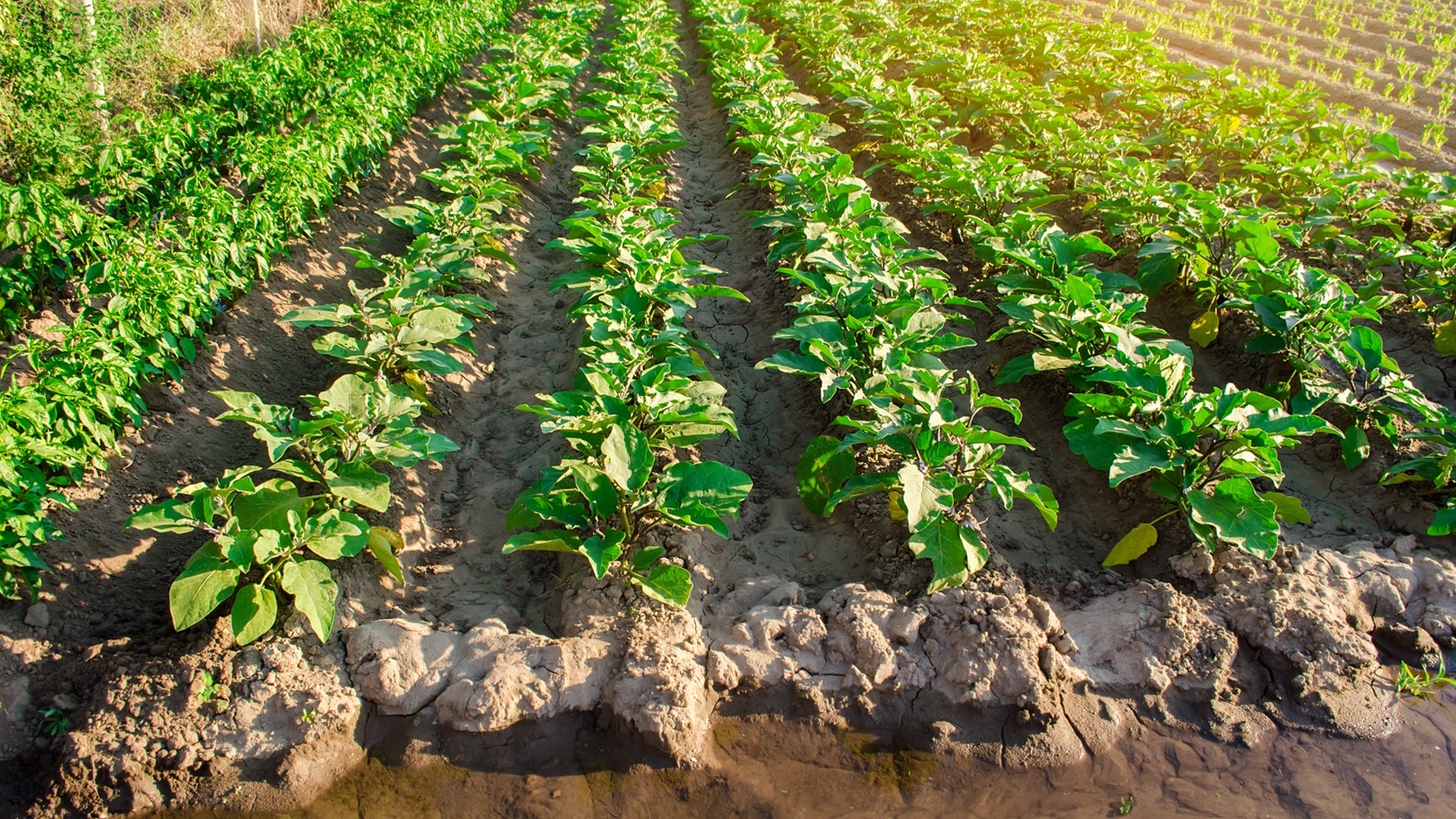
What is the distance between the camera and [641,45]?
33.3ft

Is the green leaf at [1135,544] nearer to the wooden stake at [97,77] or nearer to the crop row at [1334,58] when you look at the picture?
the crop row at [1334,58]

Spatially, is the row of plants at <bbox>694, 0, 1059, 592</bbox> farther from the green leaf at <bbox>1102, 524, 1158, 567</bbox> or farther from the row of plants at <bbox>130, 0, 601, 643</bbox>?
the row of plants at <bbox>130, 0, 601, 643</bbox>

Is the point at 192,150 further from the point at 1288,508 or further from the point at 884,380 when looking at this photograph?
the point at 1288,508

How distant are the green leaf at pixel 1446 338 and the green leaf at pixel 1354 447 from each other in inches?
53.1

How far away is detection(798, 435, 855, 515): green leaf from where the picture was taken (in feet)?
12.8

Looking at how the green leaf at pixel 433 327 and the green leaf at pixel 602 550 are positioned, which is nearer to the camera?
the green leaf at pixel 602 550

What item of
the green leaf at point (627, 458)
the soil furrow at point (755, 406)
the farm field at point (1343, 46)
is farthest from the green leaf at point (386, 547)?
the farm field at point (1343, 46)

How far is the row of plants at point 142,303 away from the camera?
124 inches

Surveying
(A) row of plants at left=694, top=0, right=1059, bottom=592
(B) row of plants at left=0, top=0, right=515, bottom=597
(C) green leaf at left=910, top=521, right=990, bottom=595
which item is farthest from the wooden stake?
(C) green leaf at left=910, top=521, right=990, bottom=595

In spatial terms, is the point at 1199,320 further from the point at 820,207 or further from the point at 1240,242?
the point at 820,207

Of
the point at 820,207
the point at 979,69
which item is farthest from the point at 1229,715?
the point at 979,69

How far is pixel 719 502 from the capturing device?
336 centimetres

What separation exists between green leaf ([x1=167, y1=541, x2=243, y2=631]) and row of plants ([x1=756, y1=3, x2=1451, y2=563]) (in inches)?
133

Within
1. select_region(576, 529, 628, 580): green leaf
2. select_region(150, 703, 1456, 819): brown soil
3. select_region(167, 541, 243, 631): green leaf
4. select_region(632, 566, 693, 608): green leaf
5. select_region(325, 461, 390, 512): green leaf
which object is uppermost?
select_region(325, 461, 390, 512): green leaf
